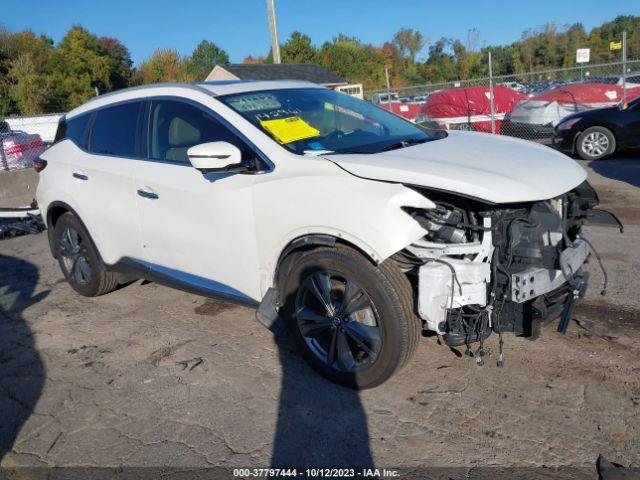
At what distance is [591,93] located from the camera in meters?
14.3

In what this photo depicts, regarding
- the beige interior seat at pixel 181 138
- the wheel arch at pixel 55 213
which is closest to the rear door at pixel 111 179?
the wheel arch at pixel 55 213

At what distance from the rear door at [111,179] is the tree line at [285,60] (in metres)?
34.2

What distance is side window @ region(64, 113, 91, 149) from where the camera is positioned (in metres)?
5.02

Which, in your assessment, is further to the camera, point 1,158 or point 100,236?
point 1,158

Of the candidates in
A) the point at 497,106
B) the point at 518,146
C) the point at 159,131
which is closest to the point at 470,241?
the point at 518,146

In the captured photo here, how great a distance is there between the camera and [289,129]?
3662 millimetres

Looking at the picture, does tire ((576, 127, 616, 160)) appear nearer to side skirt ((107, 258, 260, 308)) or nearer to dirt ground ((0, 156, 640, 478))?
dirt ground ((0, 156, 640, 478))

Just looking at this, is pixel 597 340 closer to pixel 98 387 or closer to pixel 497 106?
pixel 98 387

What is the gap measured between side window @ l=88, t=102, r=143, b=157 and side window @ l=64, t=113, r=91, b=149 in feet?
0.48

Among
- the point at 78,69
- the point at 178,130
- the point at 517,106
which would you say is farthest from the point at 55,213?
the point at 78,69

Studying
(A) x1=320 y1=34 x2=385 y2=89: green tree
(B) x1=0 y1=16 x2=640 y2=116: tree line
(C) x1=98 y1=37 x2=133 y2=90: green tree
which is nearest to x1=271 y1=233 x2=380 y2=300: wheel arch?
(B) x1=0 y1=16 x2=640 y2=116: tree line

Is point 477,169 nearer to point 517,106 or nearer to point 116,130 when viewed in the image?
point 116,130

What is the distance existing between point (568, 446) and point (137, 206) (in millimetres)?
3259

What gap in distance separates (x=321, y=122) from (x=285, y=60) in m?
50.5
